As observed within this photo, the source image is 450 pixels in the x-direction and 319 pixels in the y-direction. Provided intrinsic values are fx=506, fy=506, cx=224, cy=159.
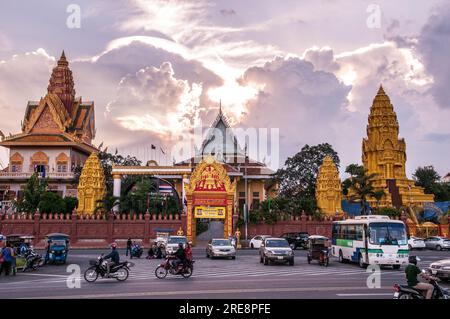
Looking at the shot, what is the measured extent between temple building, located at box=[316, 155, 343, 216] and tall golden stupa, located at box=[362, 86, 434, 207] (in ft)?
36.8

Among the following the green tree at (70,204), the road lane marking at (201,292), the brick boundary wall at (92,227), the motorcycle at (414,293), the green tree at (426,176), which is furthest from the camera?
the green tree at (426,176)

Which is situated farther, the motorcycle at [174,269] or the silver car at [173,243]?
the silver car at [173,243]

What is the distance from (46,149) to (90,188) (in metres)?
16.1

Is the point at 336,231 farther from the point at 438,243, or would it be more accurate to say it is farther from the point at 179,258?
the point at 438,243

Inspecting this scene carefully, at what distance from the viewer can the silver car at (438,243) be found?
4316cm

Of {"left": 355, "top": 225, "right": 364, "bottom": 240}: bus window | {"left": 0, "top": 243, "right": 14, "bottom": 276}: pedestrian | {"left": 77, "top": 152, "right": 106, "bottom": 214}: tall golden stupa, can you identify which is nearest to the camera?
{"left": 0, "top": 243, "right": 14, "bottom": 276}: pedestrian

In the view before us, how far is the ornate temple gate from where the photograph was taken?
151 feet

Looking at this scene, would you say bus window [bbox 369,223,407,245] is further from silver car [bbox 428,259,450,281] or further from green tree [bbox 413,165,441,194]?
green tree [bbox 413,165,441,194]

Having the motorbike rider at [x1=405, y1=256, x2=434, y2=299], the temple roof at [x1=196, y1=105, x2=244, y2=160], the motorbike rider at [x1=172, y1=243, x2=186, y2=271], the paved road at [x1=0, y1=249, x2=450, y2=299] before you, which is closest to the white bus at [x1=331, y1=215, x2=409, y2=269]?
the paved road at [x1=0, y1=249, x2=450, y2=299]

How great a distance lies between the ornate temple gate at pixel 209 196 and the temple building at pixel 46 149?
2621 cm

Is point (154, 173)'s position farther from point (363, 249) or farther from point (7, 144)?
point (363, 249)

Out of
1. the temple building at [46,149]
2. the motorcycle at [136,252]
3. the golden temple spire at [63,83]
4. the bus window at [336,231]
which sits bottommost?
the motorcycle at [136,252]

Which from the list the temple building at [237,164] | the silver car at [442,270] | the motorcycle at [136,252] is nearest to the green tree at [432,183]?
the temple building at [237,164]

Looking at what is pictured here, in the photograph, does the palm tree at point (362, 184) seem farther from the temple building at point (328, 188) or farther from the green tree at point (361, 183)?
the temple building at point (328, 188)
